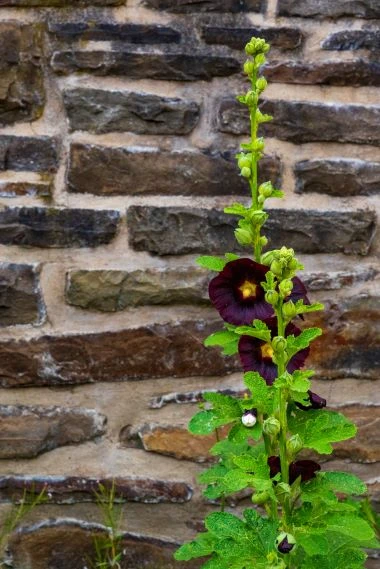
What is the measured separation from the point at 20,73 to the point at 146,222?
1.43 ft

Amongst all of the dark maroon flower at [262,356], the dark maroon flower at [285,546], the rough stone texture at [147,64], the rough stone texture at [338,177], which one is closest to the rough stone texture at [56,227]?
the rough stone texture at [147,64]

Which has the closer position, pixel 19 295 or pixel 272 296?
pixel 272 296

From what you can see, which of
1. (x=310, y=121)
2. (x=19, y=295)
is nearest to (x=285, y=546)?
(x=19, y=295)

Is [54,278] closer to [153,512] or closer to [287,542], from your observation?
[153,512]

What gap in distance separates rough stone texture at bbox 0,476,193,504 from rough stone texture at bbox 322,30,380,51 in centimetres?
109

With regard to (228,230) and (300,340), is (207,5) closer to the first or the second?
(228,230)

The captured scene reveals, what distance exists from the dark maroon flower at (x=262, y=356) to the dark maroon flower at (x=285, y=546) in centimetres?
28

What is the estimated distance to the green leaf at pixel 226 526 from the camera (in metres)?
1.24

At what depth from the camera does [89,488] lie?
2.00m

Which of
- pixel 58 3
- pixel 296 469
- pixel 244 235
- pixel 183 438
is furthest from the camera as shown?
pixel 183 438

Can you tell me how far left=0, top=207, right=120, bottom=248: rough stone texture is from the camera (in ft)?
6.26

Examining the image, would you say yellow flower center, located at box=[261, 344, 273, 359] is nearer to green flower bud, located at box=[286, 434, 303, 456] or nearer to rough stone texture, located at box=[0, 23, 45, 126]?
green flower bud, located at box=[286, 434, 303, 456]

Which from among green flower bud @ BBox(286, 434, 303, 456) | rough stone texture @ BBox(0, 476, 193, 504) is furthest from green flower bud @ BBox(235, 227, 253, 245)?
rough stone texture @ BBox(0, 476, 193, 504)

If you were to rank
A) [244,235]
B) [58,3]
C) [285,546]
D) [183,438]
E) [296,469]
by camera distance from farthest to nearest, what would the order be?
1. [183,438]
2. [58,3]
3. [244,235]
4. [296,469]
5. [285,546]
